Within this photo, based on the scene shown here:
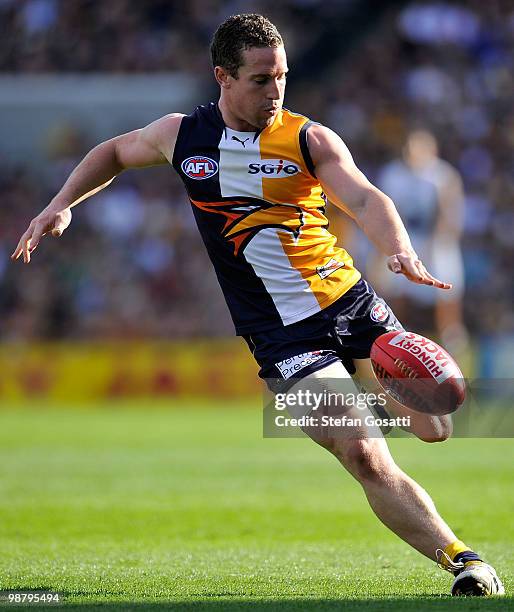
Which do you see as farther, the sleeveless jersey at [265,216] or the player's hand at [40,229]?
the player's hand at [40,229]

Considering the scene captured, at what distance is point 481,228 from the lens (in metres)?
19.1

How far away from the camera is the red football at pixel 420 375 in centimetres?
504

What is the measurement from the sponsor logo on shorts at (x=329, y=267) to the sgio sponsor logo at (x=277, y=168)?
49cm

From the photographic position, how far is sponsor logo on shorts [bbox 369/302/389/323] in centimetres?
567

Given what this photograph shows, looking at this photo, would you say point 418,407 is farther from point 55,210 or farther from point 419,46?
point 419,46

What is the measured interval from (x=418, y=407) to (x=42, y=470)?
6.24 meters

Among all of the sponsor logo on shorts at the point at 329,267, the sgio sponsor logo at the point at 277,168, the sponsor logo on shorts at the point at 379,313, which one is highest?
the sgio sponsor logo at the point at 277,168

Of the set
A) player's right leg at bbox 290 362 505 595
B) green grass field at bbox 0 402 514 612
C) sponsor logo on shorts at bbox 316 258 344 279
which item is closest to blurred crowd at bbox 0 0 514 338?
green grass field at bbox 0 402 514 612

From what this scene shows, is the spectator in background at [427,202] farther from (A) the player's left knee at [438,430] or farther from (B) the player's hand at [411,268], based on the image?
(B) the player's hand at [411,268]

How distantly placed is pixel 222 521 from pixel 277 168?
3229 millimetres

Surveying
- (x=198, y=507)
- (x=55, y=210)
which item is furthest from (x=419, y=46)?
(x=55, y=210)

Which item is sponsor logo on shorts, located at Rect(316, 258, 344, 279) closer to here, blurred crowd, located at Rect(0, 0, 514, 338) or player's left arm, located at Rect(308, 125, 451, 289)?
Result: player's left arm, located at Rect(308, 125, 451, 289)

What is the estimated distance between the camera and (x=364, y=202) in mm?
5238

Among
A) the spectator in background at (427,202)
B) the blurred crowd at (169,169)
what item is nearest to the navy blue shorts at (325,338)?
the spectator in background at (427,202)
